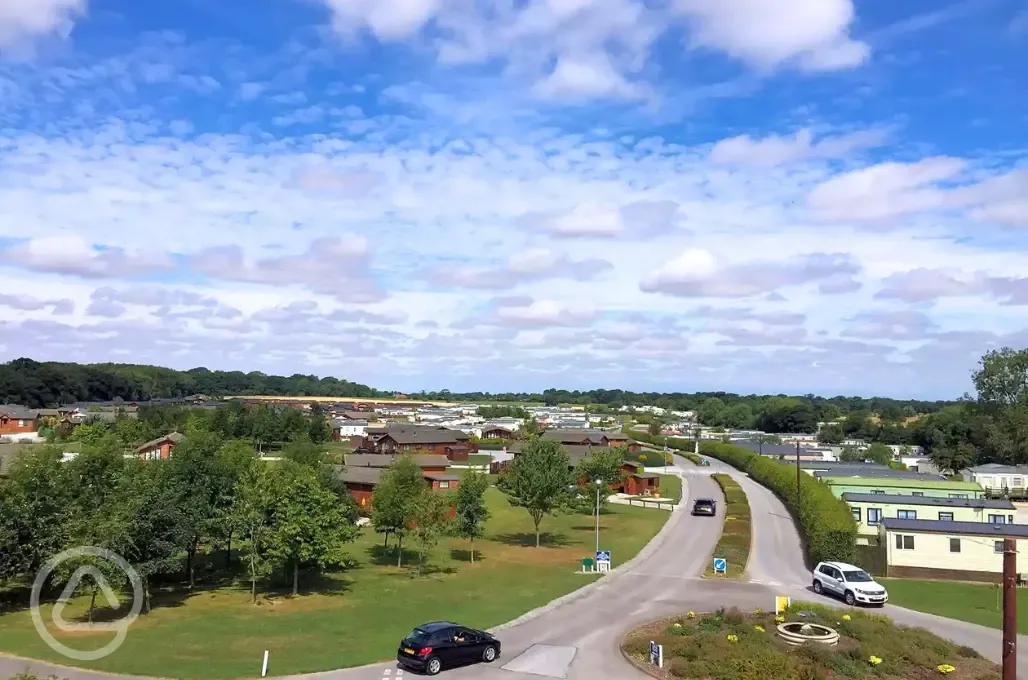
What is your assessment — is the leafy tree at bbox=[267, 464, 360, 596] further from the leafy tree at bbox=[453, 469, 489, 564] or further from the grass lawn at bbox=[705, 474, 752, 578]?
the grass lawn at bbox=[705, 474, 752, 578]

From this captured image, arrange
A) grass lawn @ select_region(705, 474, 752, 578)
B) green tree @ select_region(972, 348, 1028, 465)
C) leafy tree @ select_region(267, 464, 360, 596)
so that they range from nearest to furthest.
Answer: leafy tree @ select_region(267, 464, 360, 596) → grass lawn @ select_region(705, 474, 752, 578) → green tree @ select_region(972, 348, 1028, 465)

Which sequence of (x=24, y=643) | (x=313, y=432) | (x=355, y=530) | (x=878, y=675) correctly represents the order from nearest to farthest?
(x=878, y=675), (x=24, y=643), (x=355, y=530), (x=313, y=432)

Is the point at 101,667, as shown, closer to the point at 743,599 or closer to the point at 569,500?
the point at 743,599

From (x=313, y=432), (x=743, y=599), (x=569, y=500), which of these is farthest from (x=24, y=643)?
(x=313, y=432)

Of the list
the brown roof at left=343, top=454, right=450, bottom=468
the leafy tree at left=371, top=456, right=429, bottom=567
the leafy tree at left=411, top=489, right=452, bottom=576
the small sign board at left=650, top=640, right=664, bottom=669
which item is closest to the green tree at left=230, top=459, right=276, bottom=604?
the leafy tree at left=371, top=456, right=429, bottom=567

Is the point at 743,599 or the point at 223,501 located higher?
the point at 223,501

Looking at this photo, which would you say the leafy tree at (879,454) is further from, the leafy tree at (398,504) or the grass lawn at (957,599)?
the leafy tree at (398,504)
